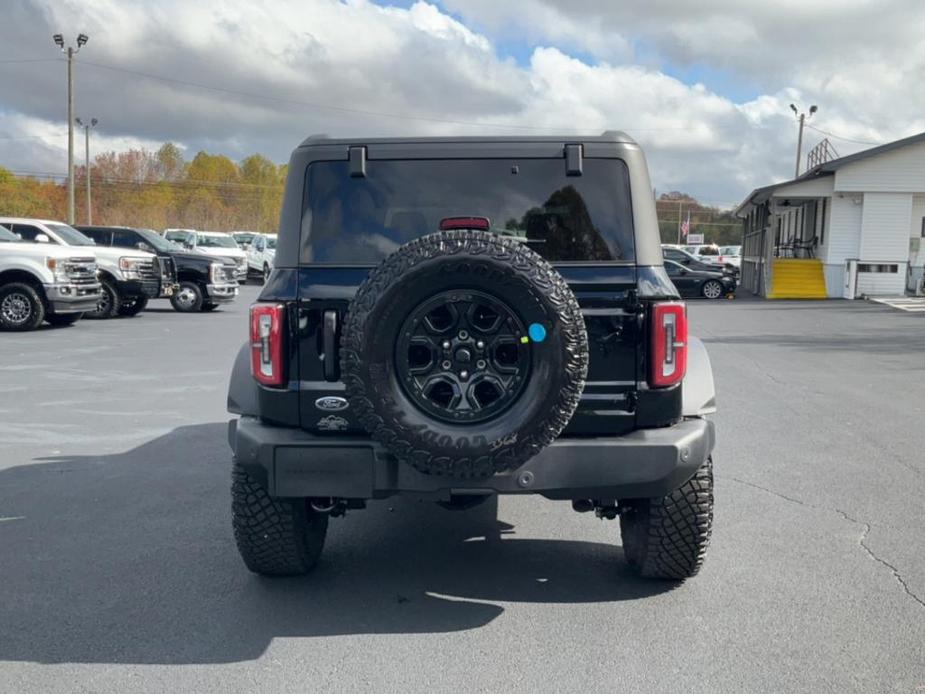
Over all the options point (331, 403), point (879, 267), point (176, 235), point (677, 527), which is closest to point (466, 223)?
point (331, 403)

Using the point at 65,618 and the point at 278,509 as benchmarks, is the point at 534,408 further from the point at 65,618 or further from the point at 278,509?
the point at 65,618

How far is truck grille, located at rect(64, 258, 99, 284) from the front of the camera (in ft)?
60.2

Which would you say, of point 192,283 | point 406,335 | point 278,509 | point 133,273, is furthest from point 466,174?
point 192,283

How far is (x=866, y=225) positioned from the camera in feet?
106

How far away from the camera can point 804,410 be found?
9.95m

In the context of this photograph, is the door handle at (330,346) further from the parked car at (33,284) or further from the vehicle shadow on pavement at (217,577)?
the parked car at (33,284)

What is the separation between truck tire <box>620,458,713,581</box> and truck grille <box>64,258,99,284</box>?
15.9m

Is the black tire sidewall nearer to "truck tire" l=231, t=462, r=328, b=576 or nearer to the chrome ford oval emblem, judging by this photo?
"truck tire" l=231, t=462, r=328, b=576

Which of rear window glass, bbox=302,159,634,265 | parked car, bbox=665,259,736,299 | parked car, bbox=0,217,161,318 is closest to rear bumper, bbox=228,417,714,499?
rear window glass, bbox=302,159,634,265

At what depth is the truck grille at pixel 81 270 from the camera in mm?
18359

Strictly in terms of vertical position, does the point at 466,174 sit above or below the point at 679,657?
above

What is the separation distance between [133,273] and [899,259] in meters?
23.6

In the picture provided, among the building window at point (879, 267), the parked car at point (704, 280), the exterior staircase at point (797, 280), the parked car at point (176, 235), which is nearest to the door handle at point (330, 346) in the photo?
the parked car at point (704, 280)

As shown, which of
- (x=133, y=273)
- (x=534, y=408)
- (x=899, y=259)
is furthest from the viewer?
(x=899, y=259)
